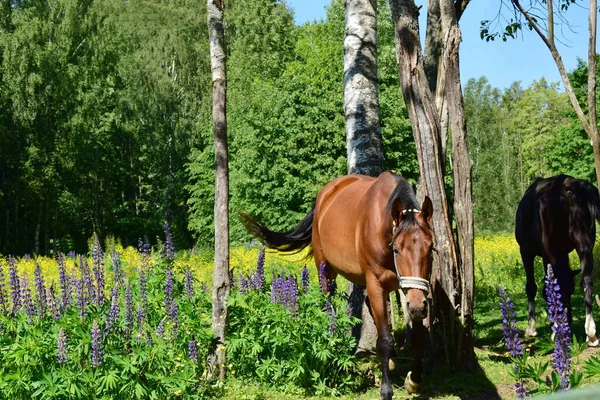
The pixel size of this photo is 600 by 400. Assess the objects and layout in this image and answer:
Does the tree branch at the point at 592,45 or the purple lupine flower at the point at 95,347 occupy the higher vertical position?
the tree branch at the point at 592,45

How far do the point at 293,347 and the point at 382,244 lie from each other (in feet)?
4.36

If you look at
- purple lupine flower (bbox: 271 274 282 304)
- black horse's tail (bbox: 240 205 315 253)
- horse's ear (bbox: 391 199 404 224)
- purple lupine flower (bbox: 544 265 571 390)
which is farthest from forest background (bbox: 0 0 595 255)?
purple lupine flower (bbox: 544 265 571 390)

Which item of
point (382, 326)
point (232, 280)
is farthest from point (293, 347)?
point (232, 280)

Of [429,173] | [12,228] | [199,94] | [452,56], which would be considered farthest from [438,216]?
[199,94]

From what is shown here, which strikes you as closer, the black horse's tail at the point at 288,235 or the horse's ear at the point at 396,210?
the horse's ear at the point at 396,210

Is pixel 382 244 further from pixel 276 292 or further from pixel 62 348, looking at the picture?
pixel 62 348

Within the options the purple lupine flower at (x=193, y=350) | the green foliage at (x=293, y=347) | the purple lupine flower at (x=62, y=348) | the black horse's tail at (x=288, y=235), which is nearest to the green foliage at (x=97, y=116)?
the black horse's tail at (x=288, y=235)

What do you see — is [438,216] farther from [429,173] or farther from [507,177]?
[507,177]

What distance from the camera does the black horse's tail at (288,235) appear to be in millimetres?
8523

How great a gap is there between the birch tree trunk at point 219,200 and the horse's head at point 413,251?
1.99 meters

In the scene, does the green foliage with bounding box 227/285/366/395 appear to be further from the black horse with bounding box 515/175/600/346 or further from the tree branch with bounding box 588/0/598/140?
the tree branch with bounding box 588/0/598/140

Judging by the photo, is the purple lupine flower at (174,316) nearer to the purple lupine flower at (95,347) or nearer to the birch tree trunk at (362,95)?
the purple lupine flower at (95,347)

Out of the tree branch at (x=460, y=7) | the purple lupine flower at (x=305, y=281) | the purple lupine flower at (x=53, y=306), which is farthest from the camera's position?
the tree branch at (x=460, y=7)

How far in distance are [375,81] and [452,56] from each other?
54.4 inches
